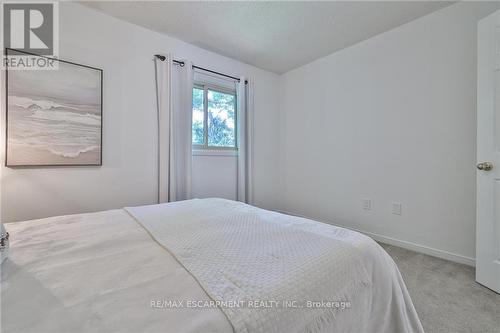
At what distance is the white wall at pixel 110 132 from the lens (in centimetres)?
187

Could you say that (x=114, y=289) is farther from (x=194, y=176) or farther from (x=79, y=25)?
(x=79, y=25)

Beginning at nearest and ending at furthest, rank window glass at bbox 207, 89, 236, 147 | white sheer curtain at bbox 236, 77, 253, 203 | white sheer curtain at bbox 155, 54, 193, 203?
white sheer curtain at bbox 155, 54, 193, 203
window glass at bbox 207, 89, 236, 147
white sheer curtain at bbox 236, 77, 253, 203

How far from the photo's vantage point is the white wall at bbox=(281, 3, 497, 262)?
199 centimetres

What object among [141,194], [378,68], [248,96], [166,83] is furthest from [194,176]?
[378,68]

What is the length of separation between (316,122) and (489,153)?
1.79 m

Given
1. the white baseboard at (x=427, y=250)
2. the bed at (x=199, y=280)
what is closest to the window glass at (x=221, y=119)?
the bed at (x=199, y=280)

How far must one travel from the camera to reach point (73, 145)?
1.99 metres

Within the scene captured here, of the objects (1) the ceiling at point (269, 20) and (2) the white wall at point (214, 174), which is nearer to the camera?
(1) the ceiling at point (269, 20)

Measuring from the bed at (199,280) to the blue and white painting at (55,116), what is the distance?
0.94 meters

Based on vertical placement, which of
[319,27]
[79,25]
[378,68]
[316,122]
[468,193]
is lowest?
[468,193]

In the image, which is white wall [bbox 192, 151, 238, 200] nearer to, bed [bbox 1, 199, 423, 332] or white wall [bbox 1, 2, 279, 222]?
white wall [bbox 1, 2, 279, 222]

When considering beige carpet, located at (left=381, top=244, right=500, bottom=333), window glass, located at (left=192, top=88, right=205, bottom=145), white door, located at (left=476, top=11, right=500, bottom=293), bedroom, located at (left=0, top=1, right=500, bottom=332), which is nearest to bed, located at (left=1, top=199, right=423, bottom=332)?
bedroom, located at (left=0, top=1, right=500, bottom=332)

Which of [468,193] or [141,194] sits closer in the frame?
[468,193]

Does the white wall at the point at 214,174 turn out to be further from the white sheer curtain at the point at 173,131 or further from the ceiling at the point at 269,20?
the ceiling at the point at 269,20
